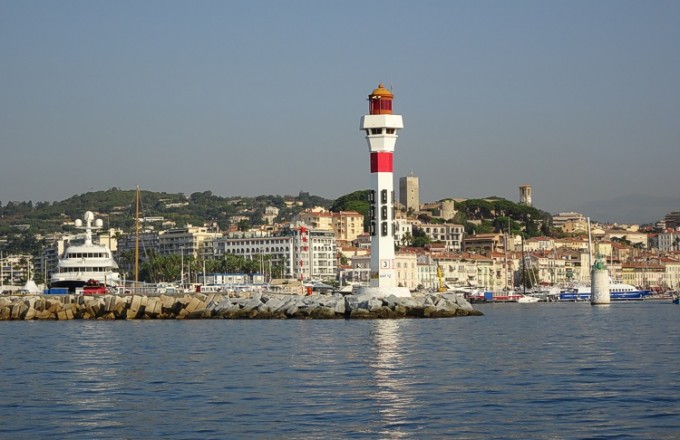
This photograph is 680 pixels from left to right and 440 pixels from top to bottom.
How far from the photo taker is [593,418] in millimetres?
19578

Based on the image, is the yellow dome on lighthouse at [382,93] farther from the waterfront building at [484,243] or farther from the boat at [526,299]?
the waterfront building at [484,243]

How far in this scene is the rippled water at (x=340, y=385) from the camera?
18984mm

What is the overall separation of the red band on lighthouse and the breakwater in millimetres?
5908

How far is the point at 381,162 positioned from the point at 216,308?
1032 centimetres

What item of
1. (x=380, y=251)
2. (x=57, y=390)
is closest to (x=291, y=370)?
(x=57, y=390)

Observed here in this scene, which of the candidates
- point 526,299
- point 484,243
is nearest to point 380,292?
point 526,299

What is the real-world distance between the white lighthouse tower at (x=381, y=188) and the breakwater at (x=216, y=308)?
47.4 inches

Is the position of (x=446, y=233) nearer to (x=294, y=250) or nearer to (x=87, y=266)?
(x=294, y=250)

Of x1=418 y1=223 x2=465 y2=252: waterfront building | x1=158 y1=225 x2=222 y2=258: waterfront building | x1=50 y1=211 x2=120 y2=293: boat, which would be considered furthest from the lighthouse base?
x1=418 y1=223 x2=465 y2=252: waterfront building

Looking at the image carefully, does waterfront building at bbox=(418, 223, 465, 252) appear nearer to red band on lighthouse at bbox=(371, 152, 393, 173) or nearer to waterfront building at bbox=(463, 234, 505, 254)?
waterfront building at bbox=(463, 234, 505, 254)

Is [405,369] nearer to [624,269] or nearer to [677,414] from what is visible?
[677,414]

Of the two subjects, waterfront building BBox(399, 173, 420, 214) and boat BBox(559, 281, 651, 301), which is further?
waterfront building BBox(399, 173, 420, 214)

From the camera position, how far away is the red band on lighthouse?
A: 5569 cm

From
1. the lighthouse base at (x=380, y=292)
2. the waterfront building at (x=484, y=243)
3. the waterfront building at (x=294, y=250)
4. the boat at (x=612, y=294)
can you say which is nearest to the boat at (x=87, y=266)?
the lighthouse base at (x=380, y=292)
